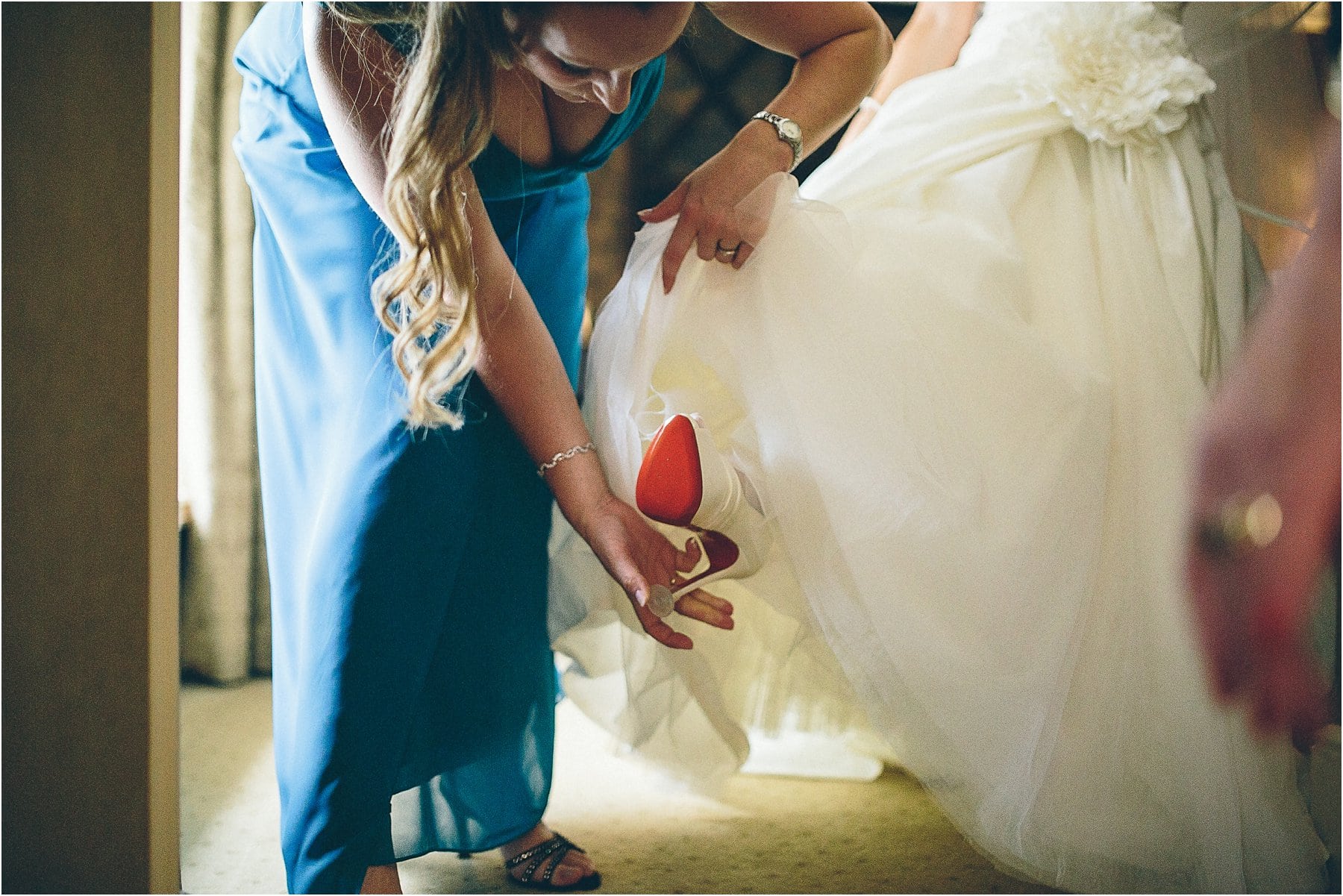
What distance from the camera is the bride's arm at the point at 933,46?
1.07 meters

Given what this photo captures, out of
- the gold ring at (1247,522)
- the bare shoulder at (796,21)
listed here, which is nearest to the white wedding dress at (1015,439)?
the bare shoulder at (796,21)

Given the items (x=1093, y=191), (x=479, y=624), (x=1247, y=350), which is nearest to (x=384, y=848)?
(x=479, y=624)

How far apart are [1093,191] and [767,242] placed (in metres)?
0.29

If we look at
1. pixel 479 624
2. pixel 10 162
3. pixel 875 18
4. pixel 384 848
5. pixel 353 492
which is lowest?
pixel 384 848

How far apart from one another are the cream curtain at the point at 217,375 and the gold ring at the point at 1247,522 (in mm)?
1180

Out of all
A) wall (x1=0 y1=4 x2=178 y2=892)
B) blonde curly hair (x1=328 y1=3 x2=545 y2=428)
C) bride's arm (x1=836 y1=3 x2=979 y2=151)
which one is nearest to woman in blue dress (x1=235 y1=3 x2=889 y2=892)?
blonde curly hair (x1=328 y1=3 x2=545 y2=428)

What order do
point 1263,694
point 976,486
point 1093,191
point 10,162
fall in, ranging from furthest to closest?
point 1093,191 < point 976,486 < point 10,162 < point 1263,694

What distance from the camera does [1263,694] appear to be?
37 cm

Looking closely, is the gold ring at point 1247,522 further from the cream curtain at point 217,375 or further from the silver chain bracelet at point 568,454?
the cream curtain at point 217,375

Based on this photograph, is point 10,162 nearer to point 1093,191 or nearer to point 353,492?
point 353,492

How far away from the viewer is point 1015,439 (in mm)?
687

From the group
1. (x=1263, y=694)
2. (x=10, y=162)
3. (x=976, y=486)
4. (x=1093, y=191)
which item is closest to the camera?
(x=1263, y=694)

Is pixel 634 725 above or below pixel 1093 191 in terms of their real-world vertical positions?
below

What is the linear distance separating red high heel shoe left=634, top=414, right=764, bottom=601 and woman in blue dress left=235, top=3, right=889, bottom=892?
0.03m
